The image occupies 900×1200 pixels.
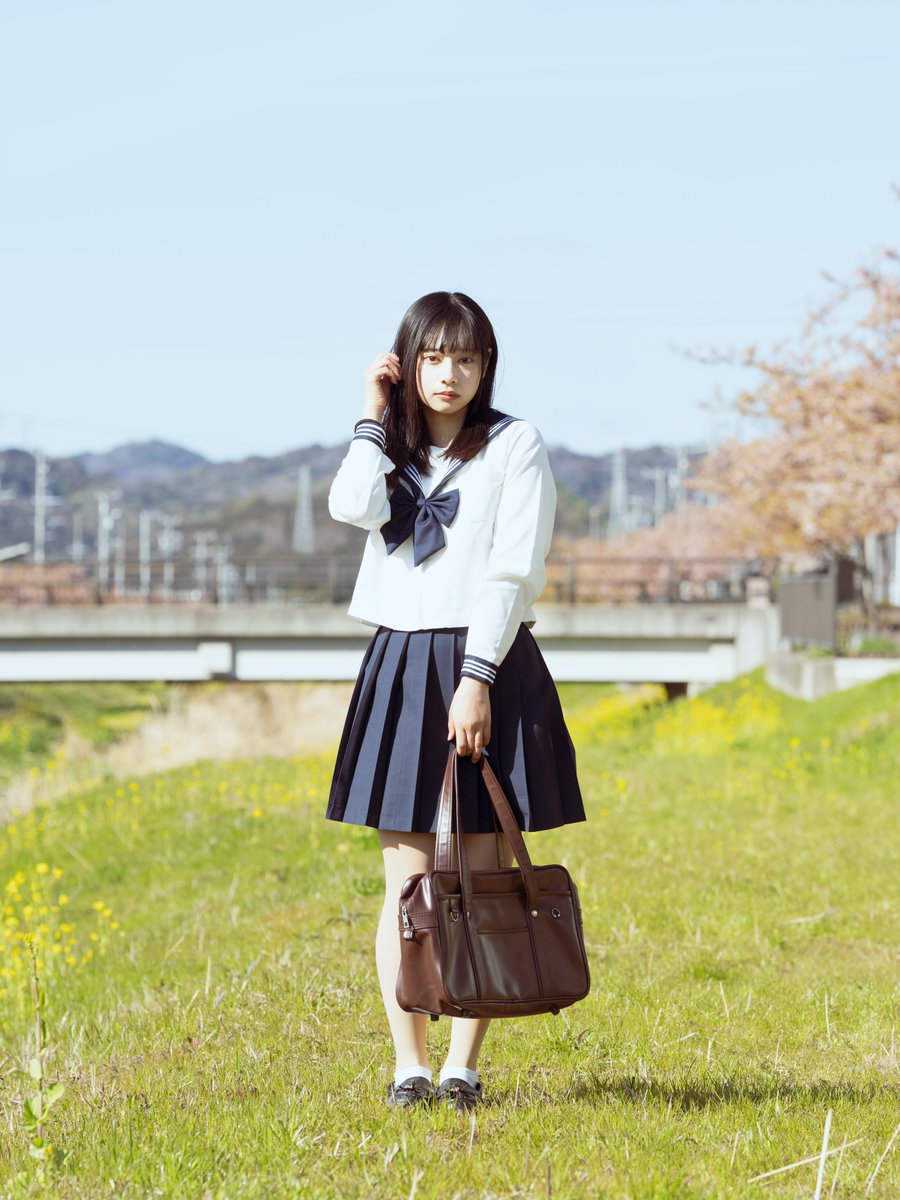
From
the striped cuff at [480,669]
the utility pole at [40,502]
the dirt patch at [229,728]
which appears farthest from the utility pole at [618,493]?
the striped cuff at [480,669]

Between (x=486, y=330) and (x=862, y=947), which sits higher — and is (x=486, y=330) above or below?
above

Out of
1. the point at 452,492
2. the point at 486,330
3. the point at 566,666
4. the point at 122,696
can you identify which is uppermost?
the point at 486,330

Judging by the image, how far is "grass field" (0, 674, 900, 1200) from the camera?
9.56ft

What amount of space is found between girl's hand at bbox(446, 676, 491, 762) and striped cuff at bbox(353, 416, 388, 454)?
68 centimetres

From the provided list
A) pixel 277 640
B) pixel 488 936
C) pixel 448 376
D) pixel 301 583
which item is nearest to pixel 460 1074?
pixel 488 936

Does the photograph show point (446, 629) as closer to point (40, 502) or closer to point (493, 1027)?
→ point (493, 1027)

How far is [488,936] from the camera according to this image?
Answer: 3158mm

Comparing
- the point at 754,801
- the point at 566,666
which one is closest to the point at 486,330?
the point at 754,801

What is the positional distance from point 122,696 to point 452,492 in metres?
57.4

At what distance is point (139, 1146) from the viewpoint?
2979 mm

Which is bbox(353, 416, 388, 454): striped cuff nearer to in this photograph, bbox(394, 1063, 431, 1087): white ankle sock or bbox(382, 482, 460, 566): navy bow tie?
bbox(382, 482, 460, 566): navy bow tie

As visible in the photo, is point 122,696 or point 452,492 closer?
point 452,492

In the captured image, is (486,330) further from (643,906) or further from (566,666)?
(566,666)

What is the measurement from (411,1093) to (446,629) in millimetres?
1154
